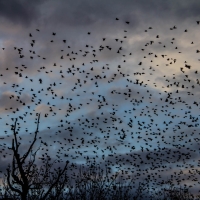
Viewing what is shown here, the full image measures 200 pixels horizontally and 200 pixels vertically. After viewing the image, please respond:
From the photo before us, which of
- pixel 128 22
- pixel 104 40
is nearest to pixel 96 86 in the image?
pixel 104 40

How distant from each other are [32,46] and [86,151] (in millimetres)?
19282

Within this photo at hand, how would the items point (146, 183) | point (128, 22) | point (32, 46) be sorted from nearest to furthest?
point (128, 22)
point (32, 46)
point (146, 183)

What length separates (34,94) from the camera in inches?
1618

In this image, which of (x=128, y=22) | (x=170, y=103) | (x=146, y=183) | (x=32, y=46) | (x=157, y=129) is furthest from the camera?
(x=146, y=183)

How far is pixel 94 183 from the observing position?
4784cm

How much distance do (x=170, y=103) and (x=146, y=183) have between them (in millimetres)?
23537

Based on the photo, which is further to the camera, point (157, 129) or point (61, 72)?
point (157, 129)

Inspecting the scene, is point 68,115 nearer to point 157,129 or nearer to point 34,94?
point 34,94

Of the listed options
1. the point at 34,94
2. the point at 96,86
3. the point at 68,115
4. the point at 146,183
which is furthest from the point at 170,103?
the point at 146,183

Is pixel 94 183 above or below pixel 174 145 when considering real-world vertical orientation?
below

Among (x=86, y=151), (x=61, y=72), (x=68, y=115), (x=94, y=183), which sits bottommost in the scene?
(x=94, y=183)

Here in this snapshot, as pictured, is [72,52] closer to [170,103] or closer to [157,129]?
[170,103]

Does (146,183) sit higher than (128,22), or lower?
lower

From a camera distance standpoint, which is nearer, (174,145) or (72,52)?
(72,52)
